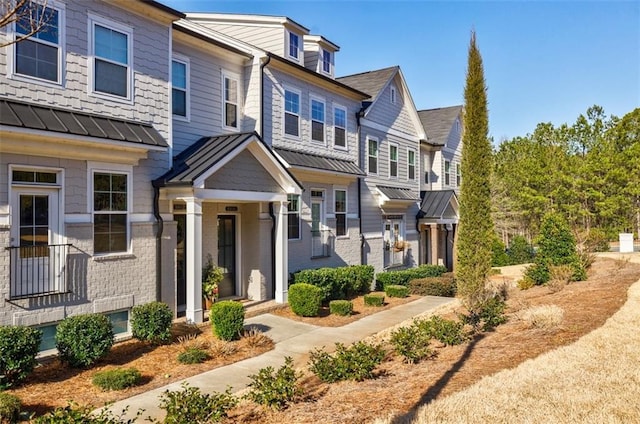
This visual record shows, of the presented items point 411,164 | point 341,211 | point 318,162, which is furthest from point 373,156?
point 318,162

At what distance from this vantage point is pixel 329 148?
674 inches

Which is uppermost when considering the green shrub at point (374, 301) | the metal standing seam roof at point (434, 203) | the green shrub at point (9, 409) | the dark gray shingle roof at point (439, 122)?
the dark gray shingle roof at point (439, 122)

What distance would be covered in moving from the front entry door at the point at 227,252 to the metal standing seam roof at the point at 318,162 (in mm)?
2513

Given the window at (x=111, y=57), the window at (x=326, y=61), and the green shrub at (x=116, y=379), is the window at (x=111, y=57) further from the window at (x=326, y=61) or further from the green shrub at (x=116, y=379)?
the window at (x=326, y=61)

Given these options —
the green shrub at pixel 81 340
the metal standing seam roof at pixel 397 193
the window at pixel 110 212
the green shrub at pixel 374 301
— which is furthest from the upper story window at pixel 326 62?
the green shrub at pixel 81 340

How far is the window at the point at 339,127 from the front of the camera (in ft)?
57.5

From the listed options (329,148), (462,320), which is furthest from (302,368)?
(329,148)

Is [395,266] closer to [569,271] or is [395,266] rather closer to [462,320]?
[569,271]

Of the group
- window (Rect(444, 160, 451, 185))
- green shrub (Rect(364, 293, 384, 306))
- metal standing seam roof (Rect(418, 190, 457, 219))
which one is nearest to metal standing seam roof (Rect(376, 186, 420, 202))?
metal standing seam roof (Rect(418, 190, 457, 219))

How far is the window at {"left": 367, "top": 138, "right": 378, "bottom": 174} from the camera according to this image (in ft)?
64.8

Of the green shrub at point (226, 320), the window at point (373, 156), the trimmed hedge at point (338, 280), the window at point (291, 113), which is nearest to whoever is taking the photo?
the green shrub at point (226, 320)

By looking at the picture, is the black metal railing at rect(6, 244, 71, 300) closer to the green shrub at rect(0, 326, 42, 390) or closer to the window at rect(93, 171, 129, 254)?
the window at rect(93, 171, 129, 254)

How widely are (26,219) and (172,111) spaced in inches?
172

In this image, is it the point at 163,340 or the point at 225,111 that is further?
the point at 225,111
